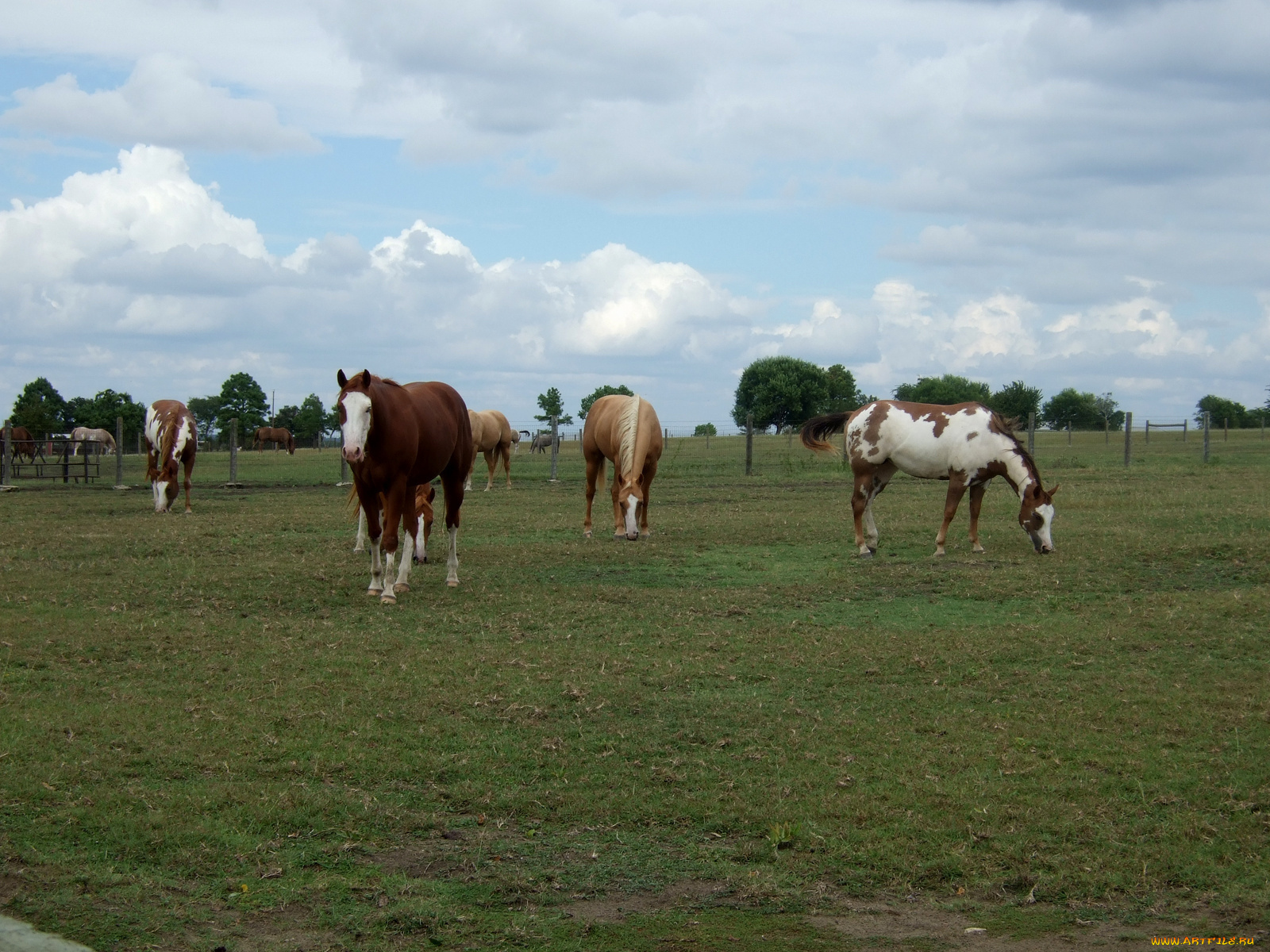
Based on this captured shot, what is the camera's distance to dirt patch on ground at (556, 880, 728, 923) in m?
3.90

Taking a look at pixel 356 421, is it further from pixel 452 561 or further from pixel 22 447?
pixel 22 447

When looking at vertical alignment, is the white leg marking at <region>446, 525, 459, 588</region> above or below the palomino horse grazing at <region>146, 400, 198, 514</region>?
below

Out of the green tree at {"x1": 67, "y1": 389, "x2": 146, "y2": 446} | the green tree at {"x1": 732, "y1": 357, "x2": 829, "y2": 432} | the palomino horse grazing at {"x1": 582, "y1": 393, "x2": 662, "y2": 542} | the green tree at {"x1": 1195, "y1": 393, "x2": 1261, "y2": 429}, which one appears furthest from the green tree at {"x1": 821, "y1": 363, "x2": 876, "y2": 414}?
the palomino horse grazing at {"x1": 582, "y1": 393, "x2": 662, "y2": 542}

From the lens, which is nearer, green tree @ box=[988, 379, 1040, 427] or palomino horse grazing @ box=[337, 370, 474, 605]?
palomino horse grazing @ box=[337, 370, 474, 605]

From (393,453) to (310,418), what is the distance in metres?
73.6

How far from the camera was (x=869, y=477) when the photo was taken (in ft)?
42.0

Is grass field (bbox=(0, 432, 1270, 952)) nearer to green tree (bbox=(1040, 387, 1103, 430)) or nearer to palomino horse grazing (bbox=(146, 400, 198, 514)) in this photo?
palomino horse grazing (bbox=(146, 400, 198, 514))

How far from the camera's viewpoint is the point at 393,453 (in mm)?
9664

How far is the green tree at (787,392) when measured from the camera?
84812 millimetres

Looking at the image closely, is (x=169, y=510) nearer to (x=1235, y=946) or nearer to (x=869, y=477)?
(x=869, y=477)

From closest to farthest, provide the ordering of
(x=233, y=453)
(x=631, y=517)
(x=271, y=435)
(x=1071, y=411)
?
(x=631, y=517)
(x=233, y=453)
(x=271, y=435)
(x=1071, y=411)

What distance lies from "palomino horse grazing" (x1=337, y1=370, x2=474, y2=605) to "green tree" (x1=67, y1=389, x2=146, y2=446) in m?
67.4

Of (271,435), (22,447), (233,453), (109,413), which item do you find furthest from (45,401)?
(233,453)

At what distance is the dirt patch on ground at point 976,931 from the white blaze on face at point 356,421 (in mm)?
6227
